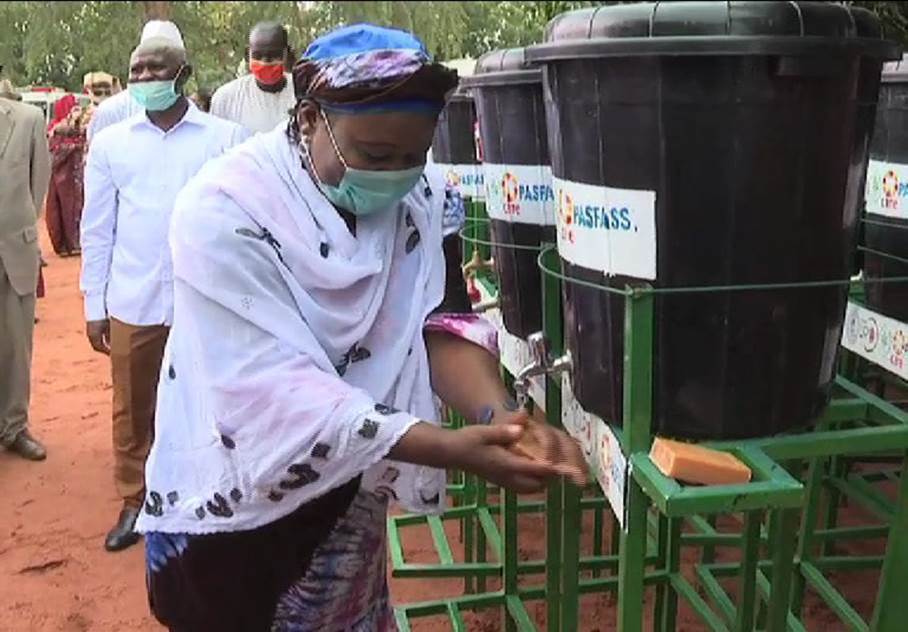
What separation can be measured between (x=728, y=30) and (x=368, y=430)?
679 mm

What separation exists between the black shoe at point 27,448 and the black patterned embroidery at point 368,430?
3.67m

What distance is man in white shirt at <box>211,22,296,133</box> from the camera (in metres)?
4.75

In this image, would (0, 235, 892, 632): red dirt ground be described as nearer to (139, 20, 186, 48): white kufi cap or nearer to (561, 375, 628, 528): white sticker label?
(561, 375, 628, 528): white sticker label

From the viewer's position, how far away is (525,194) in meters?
2.01

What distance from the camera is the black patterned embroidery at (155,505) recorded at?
156cm

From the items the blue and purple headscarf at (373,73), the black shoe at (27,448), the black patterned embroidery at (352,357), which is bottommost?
the black shoe at (27,448)

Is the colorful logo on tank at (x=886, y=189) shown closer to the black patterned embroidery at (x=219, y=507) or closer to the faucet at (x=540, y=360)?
the faucet at (x=540, y=360)

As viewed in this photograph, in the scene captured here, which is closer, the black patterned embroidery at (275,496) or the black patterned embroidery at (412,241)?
the black patterned embroidery at (275,496)

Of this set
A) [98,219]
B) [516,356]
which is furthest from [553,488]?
[98,219]

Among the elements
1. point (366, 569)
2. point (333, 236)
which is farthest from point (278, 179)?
point (366, 569)

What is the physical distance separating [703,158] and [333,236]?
0.52 metres

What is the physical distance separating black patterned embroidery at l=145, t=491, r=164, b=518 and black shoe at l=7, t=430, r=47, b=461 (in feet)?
10.8

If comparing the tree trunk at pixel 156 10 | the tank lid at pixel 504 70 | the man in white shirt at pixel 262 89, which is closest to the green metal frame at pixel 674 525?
the tank lid at pixel 504 70

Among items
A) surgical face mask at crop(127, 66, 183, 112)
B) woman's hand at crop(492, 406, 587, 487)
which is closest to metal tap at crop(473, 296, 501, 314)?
woman's hand at crop(492, 406, 587, 487)
